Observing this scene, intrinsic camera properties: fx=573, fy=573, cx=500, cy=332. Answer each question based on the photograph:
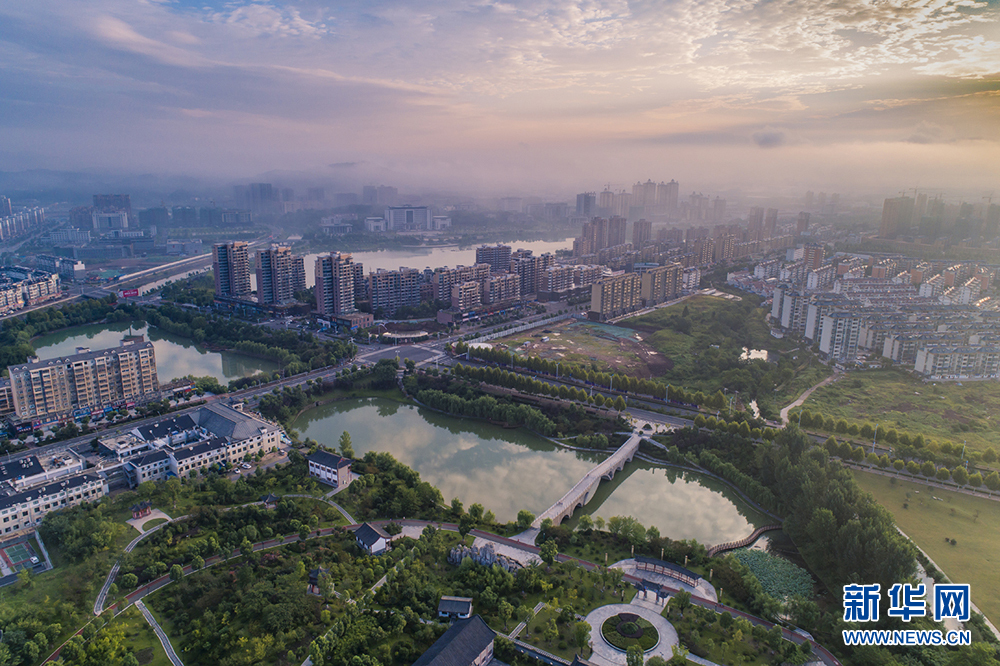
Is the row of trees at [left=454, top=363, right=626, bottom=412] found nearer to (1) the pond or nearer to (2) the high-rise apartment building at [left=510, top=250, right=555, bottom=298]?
(1) the pond

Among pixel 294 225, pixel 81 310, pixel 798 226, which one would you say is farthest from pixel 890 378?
pixel 294 225

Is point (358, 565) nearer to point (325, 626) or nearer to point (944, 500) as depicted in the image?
point (325, 626)

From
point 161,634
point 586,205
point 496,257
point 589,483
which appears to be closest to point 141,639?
point 161,634

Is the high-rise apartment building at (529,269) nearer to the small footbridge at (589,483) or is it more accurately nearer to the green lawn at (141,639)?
the small footbridge at (589,483)

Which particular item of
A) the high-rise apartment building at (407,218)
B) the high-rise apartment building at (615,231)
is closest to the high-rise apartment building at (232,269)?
the high-rise apartment building at (615,231)

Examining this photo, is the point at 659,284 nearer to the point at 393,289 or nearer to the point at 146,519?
the point at 393,289
